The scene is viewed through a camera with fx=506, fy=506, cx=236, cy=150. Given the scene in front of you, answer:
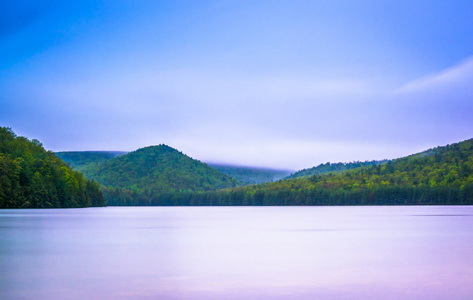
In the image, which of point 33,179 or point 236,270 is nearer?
point 236,270

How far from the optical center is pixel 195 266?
15.6 m

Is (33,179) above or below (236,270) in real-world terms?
above

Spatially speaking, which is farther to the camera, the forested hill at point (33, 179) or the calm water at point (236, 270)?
the forested hill at point (33, 179)

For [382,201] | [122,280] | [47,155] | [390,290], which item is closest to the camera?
[390,290]

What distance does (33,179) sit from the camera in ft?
303

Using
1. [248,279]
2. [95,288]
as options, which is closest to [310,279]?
[248,279]

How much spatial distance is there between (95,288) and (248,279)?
12.7ft

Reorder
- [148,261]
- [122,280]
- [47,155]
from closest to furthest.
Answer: [122,280], [148,261], [47,155]

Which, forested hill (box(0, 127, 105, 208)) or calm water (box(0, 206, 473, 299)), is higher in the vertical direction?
forested hill (box(0, 127, 105, 208))

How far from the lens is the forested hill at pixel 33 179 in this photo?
3376 inches

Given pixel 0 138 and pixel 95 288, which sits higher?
pixel 0 138

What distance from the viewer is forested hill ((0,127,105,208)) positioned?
85750 mm

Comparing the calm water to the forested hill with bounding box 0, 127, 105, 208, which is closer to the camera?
the calm water

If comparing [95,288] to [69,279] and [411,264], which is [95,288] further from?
[411,264]
